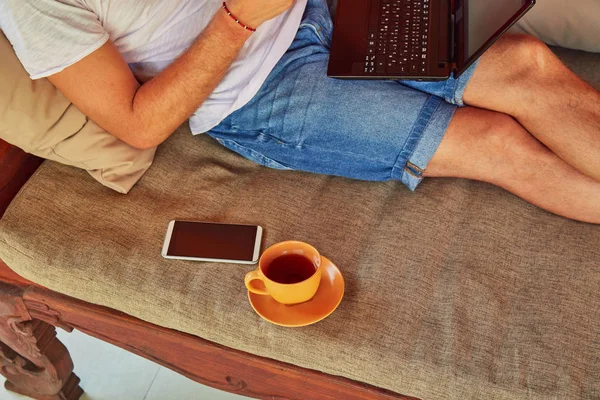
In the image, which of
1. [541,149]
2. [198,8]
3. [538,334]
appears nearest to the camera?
[538,334]

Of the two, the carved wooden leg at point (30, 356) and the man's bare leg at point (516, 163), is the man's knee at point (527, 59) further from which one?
the carved wooden leg at point (30, 356)

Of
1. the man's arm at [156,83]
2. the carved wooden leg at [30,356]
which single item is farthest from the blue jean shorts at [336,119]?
the carved wooden leg at [30,356]

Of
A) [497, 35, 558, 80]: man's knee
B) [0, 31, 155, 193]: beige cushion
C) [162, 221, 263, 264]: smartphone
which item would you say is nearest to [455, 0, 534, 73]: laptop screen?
[497, 35, 558, 80]: man's knee

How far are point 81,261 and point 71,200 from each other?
0.14 m

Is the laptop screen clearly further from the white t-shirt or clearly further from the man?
the white t-shirt

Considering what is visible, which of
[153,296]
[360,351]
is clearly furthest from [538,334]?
[153,296]

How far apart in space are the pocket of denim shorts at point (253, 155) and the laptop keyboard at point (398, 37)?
10.9 inches

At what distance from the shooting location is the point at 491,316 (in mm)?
1066

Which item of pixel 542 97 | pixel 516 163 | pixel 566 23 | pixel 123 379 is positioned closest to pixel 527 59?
pixel 542 97

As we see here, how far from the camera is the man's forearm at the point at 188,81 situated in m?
1.12

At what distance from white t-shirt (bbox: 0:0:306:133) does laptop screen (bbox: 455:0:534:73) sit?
33cm

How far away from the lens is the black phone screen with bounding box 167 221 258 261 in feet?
3.80

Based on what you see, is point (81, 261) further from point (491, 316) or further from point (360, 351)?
point (491, 316)

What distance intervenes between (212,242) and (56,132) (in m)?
0.36
